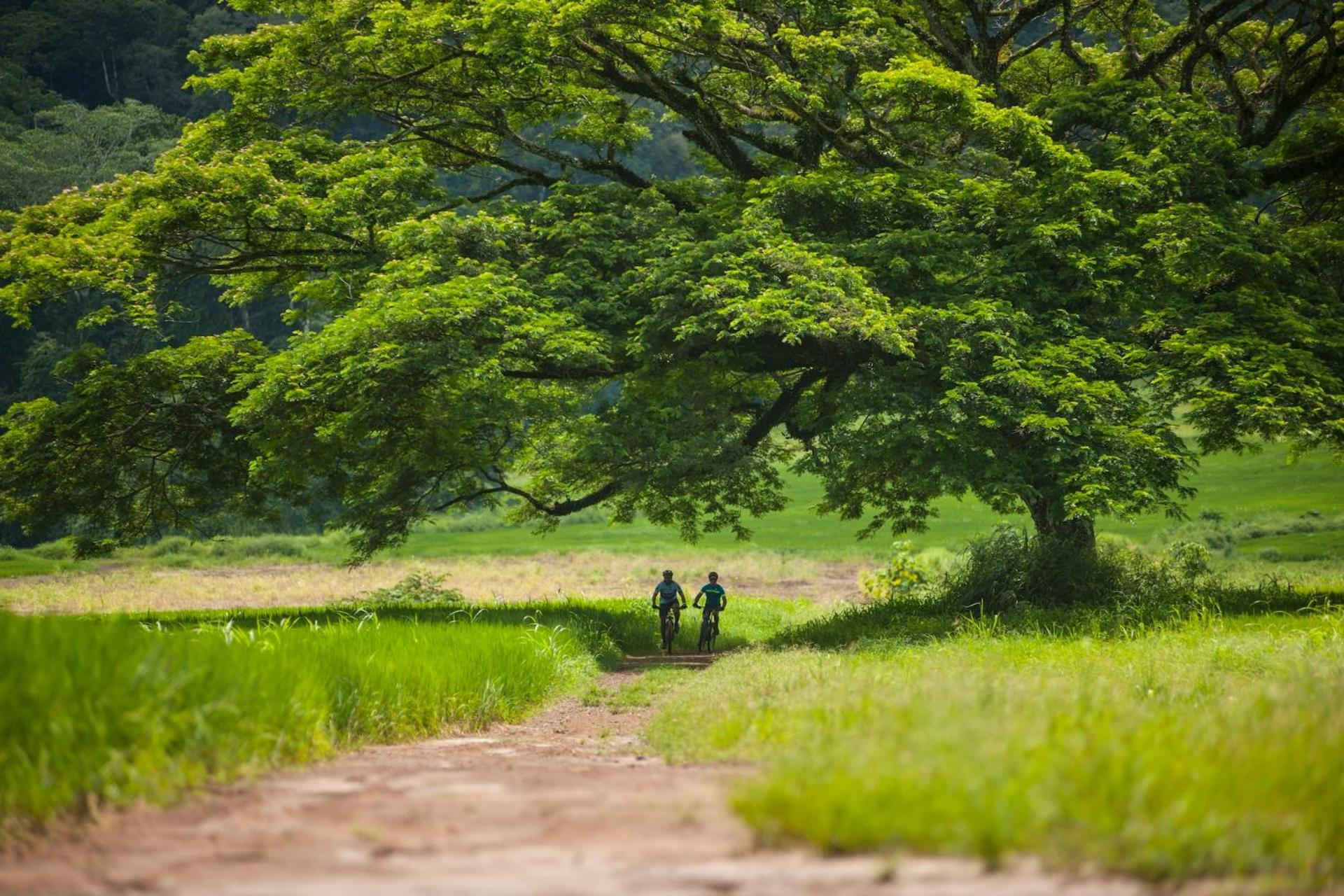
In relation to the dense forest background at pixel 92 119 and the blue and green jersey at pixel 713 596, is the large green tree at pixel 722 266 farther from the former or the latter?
the dense forest background at pixel 92 119

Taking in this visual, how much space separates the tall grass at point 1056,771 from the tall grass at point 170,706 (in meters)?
2.90

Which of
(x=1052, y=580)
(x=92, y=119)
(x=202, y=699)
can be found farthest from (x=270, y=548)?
(x=202, y=699)

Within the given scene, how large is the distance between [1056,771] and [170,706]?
514cm

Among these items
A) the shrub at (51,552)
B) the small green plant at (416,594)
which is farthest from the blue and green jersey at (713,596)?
the shrub at (51,552)

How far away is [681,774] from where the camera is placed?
680 cm

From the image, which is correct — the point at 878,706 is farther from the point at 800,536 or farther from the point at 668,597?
the point at 800,536

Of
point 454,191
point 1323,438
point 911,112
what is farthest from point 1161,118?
point 454,191

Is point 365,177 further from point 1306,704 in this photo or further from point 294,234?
point 1306,704

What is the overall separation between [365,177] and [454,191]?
72.5 metres

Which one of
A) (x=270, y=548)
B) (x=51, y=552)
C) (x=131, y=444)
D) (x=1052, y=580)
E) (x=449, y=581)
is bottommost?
(x=449, y=581)

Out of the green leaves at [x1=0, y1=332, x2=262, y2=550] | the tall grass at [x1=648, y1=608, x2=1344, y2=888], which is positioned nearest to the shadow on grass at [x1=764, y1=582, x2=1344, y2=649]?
the tall grass at [x1=648, y1=608, x2=1344, y2=888]

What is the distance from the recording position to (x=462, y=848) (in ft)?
15.8

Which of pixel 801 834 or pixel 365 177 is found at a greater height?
pixel 365 177

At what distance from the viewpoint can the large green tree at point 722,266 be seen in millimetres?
16875
